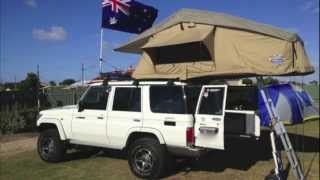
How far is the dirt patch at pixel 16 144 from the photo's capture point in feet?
44.6

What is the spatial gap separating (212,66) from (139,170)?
2.59 meters

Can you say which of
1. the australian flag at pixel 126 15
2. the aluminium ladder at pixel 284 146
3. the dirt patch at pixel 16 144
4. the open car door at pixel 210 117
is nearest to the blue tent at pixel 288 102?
the australian flag at pixel 126 15

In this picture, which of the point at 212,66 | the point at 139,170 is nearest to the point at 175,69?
the point at 212,66

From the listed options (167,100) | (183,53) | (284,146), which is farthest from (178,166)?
(284,146)

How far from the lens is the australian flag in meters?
13.3

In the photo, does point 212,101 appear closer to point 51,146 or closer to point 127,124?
point 127,124

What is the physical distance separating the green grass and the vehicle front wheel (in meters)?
0.18

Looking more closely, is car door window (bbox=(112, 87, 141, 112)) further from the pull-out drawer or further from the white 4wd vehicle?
the pull-out drawer

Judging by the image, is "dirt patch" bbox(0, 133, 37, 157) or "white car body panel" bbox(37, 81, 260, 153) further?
"dirt patch" bbox(0, 133, 37, 157)

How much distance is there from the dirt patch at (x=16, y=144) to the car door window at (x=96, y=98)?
3.91m

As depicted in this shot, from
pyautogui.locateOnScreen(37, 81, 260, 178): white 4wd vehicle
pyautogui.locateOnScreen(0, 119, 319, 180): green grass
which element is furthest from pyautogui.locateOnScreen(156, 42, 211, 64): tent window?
pyautogui.locateOnScreen(0, 119, 319, 180): green grass

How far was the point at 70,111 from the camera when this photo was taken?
35.2 feet

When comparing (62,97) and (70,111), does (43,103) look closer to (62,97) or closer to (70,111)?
(62,97)

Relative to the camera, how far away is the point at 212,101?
898 cm
